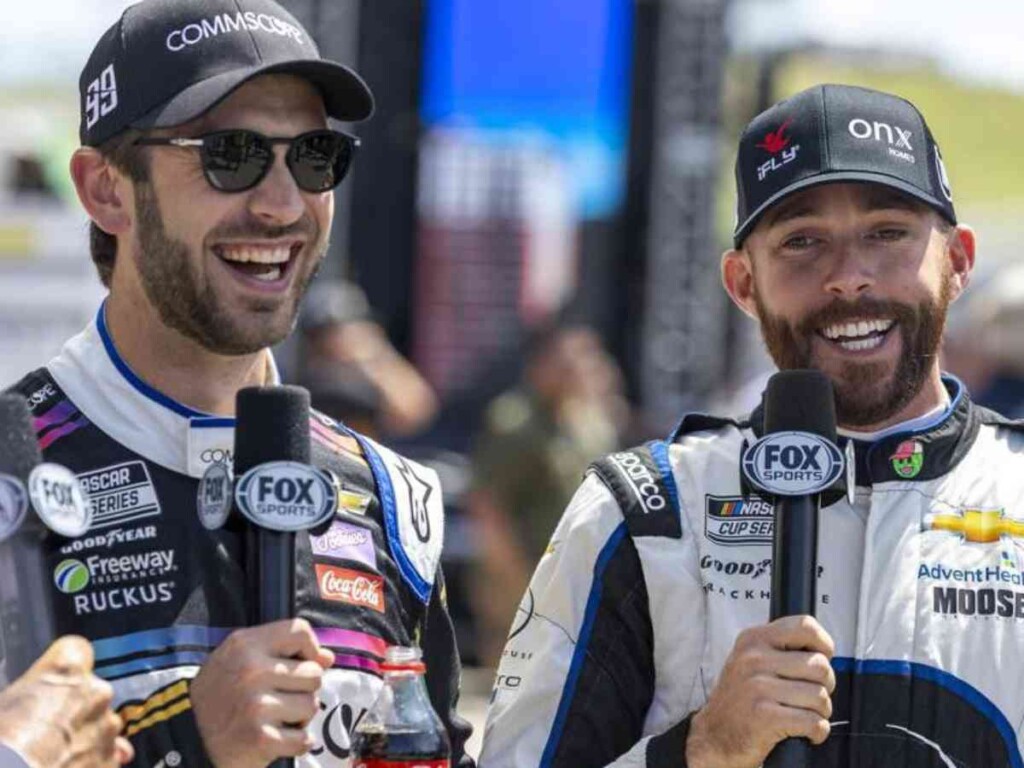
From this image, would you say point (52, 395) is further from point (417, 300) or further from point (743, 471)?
point (417, 300)

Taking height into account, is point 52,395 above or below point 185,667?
above

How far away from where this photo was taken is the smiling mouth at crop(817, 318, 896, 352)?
A: 3.69 meters

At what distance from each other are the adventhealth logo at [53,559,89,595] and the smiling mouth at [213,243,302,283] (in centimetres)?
57

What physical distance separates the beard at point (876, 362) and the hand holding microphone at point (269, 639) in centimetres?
103

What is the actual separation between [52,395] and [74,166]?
0.44m

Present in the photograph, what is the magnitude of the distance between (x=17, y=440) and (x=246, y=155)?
0.82 meters

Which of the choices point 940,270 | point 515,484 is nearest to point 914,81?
point 515,484

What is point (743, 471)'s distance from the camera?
10.6 feet

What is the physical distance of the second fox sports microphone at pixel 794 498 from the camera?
3.18m

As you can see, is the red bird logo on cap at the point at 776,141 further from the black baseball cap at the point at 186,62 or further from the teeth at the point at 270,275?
the teeth at the point at 270,275

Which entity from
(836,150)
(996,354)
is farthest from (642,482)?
(996,354)

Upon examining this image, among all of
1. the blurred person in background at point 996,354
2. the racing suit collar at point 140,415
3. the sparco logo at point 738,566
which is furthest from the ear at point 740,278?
the blurred person in background at point 996,354

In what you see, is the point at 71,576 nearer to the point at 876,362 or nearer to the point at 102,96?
the point at 102,96

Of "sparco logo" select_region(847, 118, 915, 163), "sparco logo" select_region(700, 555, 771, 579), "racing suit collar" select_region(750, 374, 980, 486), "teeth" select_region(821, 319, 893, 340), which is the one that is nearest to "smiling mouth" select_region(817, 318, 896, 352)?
"teeth" select_region(821, 319, 893, 340)
